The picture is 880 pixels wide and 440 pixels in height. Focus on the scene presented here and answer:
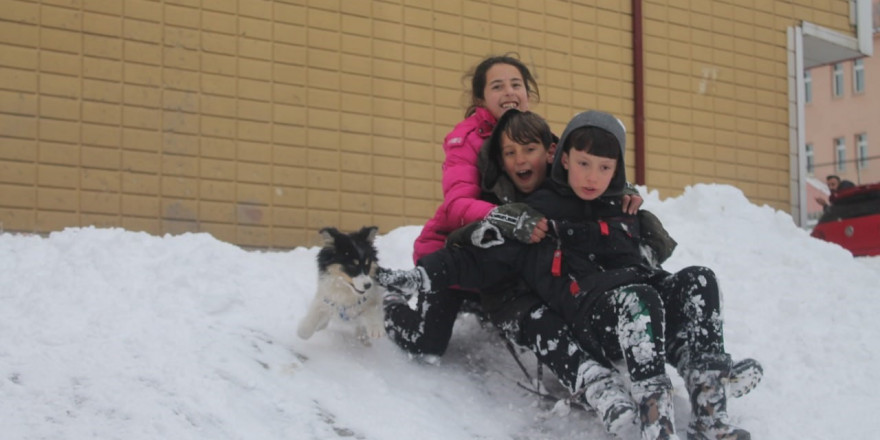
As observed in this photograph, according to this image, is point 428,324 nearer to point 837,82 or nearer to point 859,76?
point 859,76

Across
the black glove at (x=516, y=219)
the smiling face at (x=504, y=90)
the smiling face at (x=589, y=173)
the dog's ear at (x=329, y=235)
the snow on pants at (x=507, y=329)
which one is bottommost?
the snow on pants at (x=507, y=329)

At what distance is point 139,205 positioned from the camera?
280 inches

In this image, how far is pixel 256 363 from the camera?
3955 millimetres

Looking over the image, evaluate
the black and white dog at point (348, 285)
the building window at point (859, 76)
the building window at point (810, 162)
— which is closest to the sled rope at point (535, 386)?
the black and white dog at point (348, 285)

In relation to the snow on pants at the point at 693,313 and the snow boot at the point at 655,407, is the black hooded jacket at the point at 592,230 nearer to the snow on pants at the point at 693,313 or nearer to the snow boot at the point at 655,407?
the snow on pants at the point at 693,313

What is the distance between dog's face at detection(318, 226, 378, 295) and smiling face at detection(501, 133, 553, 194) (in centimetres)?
80

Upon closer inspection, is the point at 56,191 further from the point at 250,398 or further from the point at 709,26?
the point at 709,26

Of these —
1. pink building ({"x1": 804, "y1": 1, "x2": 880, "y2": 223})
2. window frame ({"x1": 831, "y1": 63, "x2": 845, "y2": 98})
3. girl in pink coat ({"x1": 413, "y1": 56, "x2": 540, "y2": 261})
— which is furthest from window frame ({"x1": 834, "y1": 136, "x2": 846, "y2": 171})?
girl in pink coat ({"x1": 413, "y1": 56, "x2": 540, "y2": 261})

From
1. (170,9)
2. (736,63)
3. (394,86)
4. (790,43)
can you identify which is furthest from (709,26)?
(170,9)

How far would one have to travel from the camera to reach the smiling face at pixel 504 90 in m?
4.83

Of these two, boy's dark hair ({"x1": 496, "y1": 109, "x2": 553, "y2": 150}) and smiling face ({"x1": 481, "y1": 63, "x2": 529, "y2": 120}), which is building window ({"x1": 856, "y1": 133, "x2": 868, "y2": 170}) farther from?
boy's dark hair ({"x1": 496, "y1": 109, "x2": 553, "y2": 150})

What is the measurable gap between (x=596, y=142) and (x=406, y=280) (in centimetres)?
111

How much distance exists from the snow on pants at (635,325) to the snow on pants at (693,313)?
0.17m

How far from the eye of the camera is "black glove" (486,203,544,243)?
402 centimetres
